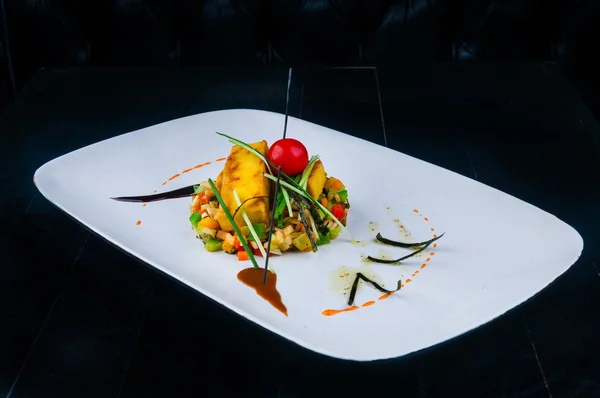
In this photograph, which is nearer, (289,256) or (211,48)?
(289,256)

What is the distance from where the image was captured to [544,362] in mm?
1424

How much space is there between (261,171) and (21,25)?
87.8 inches

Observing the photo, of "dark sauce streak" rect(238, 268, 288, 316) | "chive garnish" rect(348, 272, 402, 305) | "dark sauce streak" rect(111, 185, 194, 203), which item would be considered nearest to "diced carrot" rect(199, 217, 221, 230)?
"dark sauce streak" rect(238, 268, 288, 316)

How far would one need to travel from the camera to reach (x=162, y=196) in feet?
6.15

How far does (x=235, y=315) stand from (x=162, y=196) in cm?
56

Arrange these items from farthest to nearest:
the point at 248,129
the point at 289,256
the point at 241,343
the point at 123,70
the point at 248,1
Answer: the point at 248,1 < the point at 123,70 < the point at 248,129 < the point at 289,256 < the point at 241,343

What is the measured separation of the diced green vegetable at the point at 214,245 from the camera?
1.63m

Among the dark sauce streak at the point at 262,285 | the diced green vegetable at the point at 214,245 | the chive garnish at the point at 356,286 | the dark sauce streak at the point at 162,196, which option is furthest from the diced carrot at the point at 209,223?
the chive garnish at the point at 356,286

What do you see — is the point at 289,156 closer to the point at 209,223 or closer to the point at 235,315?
the point at 209,223

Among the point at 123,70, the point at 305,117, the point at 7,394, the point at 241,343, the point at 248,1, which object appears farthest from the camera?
the point at 248,1

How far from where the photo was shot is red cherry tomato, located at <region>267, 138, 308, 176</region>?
5.61 feet

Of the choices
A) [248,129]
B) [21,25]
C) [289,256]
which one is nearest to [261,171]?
[289,256]

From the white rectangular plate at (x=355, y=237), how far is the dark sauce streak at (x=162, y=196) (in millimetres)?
29

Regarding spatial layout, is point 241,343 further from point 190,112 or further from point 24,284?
point 190,112
